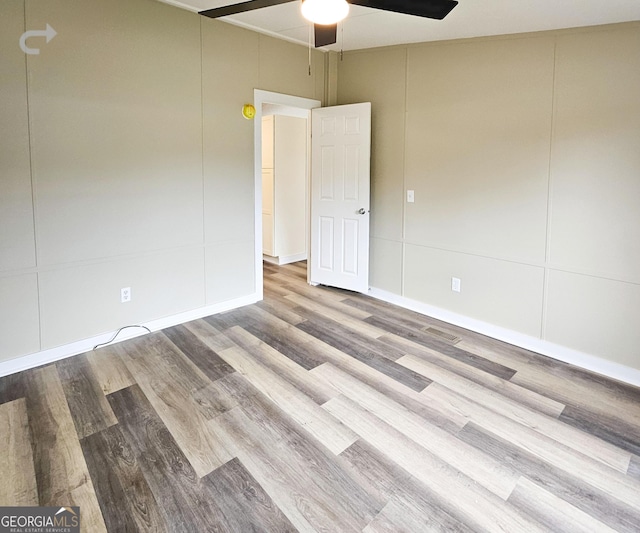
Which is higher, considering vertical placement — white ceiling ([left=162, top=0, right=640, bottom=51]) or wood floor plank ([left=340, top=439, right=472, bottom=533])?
white ceiling ([left=162, top=0, right=640, bottom=51])

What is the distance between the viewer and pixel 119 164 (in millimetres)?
3008

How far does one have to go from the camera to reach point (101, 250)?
3.00 meters

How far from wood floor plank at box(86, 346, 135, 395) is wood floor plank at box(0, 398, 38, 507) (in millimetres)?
428

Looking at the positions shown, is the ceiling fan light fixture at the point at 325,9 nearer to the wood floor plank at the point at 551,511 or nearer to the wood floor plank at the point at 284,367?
the wood floor plank at the point at 284,367

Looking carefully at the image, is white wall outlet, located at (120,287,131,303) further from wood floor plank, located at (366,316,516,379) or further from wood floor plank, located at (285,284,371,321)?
wood floor plank, located at (366,316,516,379)

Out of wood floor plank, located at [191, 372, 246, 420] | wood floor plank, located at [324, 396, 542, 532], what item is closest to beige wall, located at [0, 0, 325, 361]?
wood floor plank, located at [191, 372, 246, 420]

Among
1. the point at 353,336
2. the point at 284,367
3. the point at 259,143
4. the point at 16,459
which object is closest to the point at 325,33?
the point at 259,143

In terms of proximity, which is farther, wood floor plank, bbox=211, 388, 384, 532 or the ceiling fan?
the ceiling fan

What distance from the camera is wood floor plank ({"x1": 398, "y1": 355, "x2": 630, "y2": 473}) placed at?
77.9 inches

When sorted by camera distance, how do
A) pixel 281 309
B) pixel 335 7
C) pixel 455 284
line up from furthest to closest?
pixel 281 309 → pixel 455 284 → pixel 335 7

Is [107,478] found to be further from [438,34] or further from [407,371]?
[438,34]

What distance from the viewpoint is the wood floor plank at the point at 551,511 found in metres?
1.56

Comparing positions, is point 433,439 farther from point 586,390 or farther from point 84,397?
point 84,397

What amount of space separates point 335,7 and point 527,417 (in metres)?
2.38
